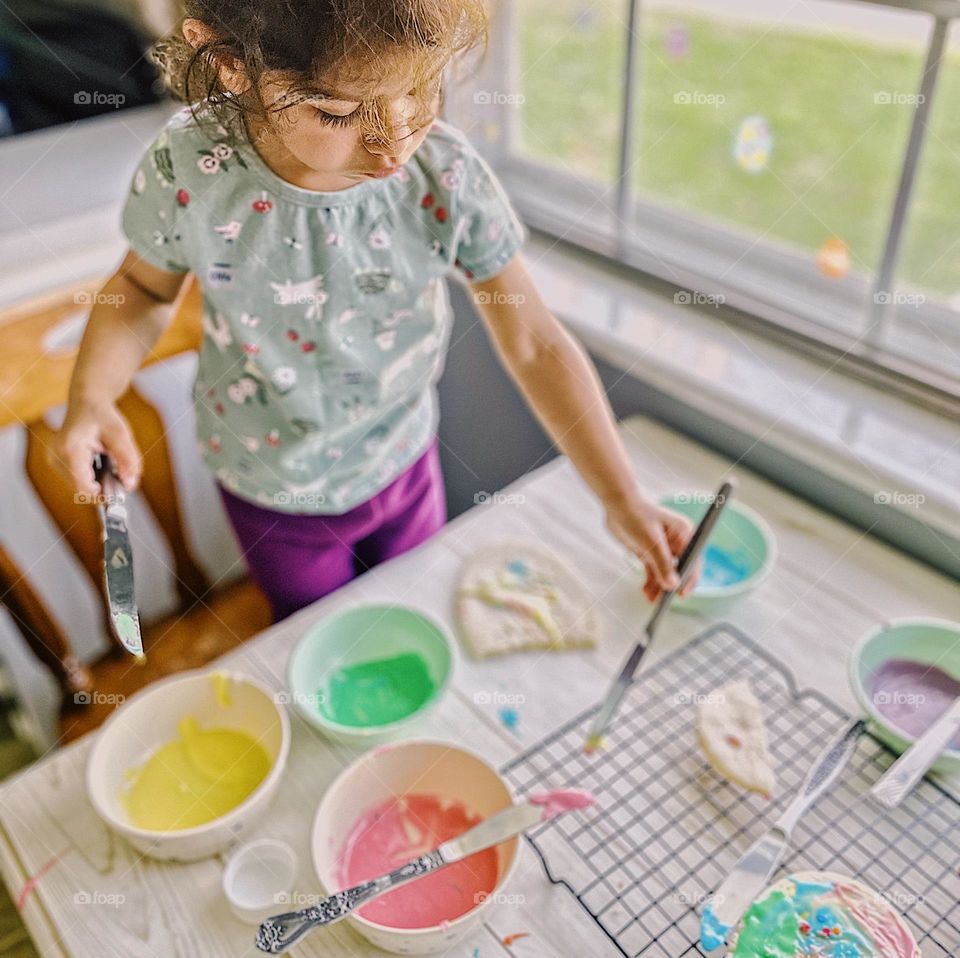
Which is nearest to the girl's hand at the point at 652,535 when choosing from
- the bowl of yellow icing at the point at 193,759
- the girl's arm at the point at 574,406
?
the girl's arm at the point at 574,406

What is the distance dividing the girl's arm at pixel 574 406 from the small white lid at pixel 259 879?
1.23 feet

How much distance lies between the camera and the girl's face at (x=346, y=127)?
568 millimetres

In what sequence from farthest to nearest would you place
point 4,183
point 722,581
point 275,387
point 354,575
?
point 4,183 < point 354,575 < point 722,581 < point 275,387

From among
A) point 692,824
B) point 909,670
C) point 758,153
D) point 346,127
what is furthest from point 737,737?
point 758,153

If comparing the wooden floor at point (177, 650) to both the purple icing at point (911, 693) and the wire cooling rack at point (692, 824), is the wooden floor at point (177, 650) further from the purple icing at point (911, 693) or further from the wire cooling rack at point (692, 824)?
the purple icing at point (911, 693)

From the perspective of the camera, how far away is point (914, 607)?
92cm

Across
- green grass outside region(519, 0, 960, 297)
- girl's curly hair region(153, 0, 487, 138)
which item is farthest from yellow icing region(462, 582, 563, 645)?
green grass outside region(519, 0, 960, 297)

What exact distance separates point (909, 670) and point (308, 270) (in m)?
0.65

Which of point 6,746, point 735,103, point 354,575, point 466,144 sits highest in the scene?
point 466,144

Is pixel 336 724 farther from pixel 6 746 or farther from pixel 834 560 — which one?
pixel 6 746

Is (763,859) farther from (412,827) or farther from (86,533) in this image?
(86,533)

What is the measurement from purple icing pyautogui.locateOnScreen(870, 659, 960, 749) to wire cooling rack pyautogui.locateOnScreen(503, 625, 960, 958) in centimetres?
4

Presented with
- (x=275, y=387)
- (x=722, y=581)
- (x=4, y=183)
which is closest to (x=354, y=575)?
(x=275, y=387)

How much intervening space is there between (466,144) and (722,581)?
0.51 m
